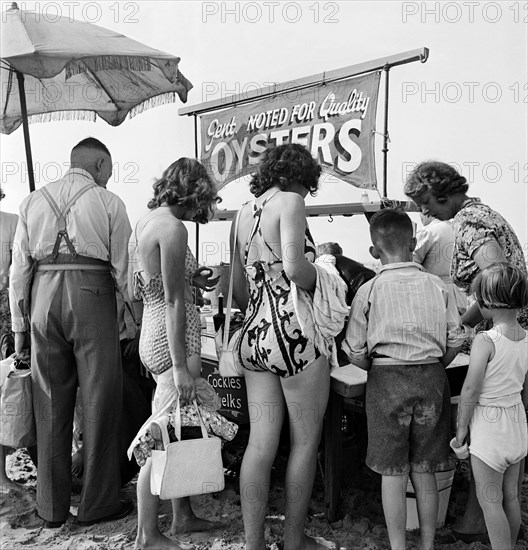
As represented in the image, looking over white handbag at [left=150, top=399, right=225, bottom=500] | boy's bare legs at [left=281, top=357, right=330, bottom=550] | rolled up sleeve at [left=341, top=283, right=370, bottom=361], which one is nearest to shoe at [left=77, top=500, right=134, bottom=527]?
white handbag at [left=150, top=399, right=225, bottom=500]

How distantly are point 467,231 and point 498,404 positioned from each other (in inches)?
Result: 30.6

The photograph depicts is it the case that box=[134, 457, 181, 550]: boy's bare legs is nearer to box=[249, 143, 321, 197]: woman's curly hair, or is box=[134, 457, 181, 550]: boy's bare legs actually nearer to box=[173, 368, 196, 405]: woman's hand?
box=[173, 368, 196, 405]: woman's hand

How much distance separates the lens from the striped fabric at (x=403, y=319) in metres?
1.96

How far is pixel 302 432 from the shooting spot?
2023 mm

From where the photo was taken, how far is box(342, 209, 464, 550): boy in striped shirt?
196cm

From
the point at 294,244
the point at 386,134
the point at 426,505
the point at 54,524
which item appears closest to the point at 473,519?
the point at 426,505

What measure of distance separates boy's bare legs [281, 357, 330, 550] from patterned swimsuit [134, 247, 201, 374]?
481 millimetres

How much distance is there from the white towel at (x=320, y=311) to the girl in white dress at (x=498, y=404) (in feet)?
1.76

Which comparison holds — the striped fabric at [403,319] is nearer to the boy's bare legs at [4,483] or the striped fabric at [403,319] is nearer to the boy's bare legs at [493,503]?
the boy's bare legs at [493,503]

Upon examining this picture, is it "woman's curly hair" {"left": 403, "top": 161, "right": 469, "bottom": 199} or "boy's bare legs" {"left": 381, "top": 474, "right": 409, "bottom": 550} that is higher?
"woman's curly hair" {"left": 403, "top": 161, "right": 469, "bottom": 199}

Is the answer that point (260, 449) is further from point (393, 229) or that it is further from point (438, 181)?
point (438, 181)

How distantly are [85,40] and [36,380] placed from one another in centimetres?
182

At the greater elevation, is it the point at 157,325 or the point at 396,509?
the point at 157,325

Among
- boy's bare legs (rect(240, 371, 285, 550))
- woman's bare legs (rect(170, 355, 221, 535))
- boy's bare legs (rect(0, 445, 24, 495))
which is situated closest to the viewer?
boy's bare legs (rect(240, 371, 285, 550))
